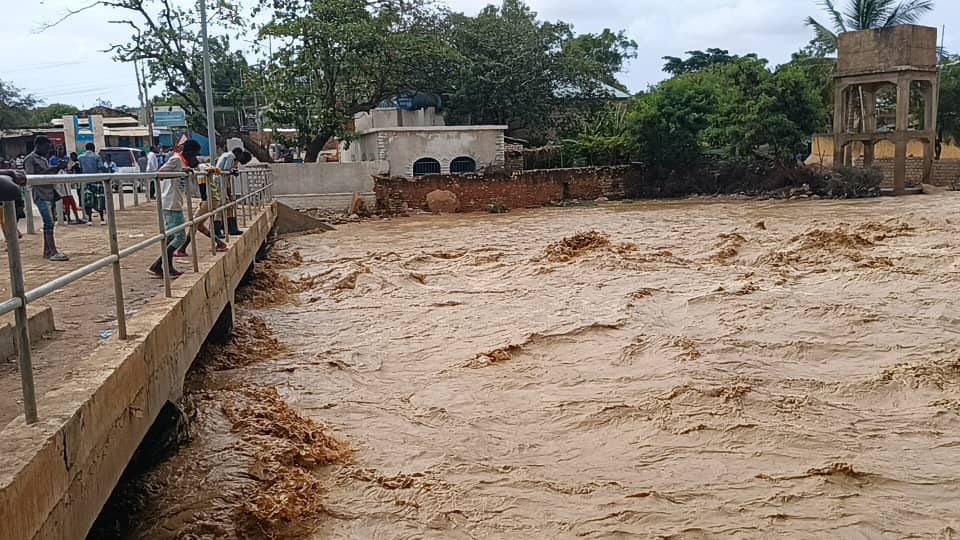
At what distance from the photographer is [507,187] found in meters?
27.5

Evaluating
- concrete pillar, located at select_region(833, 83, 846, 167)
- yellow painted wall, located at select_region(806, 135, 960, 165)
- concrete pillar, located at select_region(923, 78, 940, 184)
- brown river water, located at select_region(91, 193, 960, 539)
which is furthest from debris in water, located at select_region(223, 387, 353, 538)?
yellow painted wall, located at select_region(806, 135, 960, 165)

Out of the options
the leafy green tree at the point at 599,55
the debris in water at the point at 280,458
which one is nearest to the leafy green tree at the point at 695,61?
the leafy green tree at the point at 599,55

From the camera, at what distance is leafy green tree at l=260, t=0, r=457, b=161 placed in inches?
1013

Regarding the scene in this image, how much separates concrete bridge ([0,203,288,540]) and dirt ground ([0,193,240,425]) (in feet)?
0.53

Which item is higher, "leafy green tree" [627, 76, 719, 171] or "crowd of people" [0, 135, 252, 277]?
"leafy green tree" [627, 76, 719, 171]

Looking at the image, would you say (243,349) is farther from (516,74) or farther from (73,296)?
(516,74)

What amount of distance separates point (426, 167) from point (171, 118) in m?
11.1

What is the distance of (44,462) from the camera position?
9.71 feet

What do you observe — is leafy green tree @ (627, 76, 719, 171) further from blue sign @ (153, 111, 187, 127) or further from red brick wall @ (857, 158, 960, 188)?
blue sign @ (153, 111, 187, 127)

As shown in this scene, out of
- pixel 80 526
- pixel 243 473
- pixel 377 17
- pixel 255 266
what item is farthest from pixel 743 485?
pixel 377 17

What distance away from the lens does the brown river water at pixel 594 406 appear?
4.89 m

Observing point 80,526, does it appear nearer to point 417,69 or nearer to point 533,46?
point 417,69

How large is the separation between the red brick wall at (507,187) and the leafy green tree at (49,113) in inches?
1323

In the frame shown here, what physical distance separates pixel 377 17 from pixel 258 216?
14.8 m
